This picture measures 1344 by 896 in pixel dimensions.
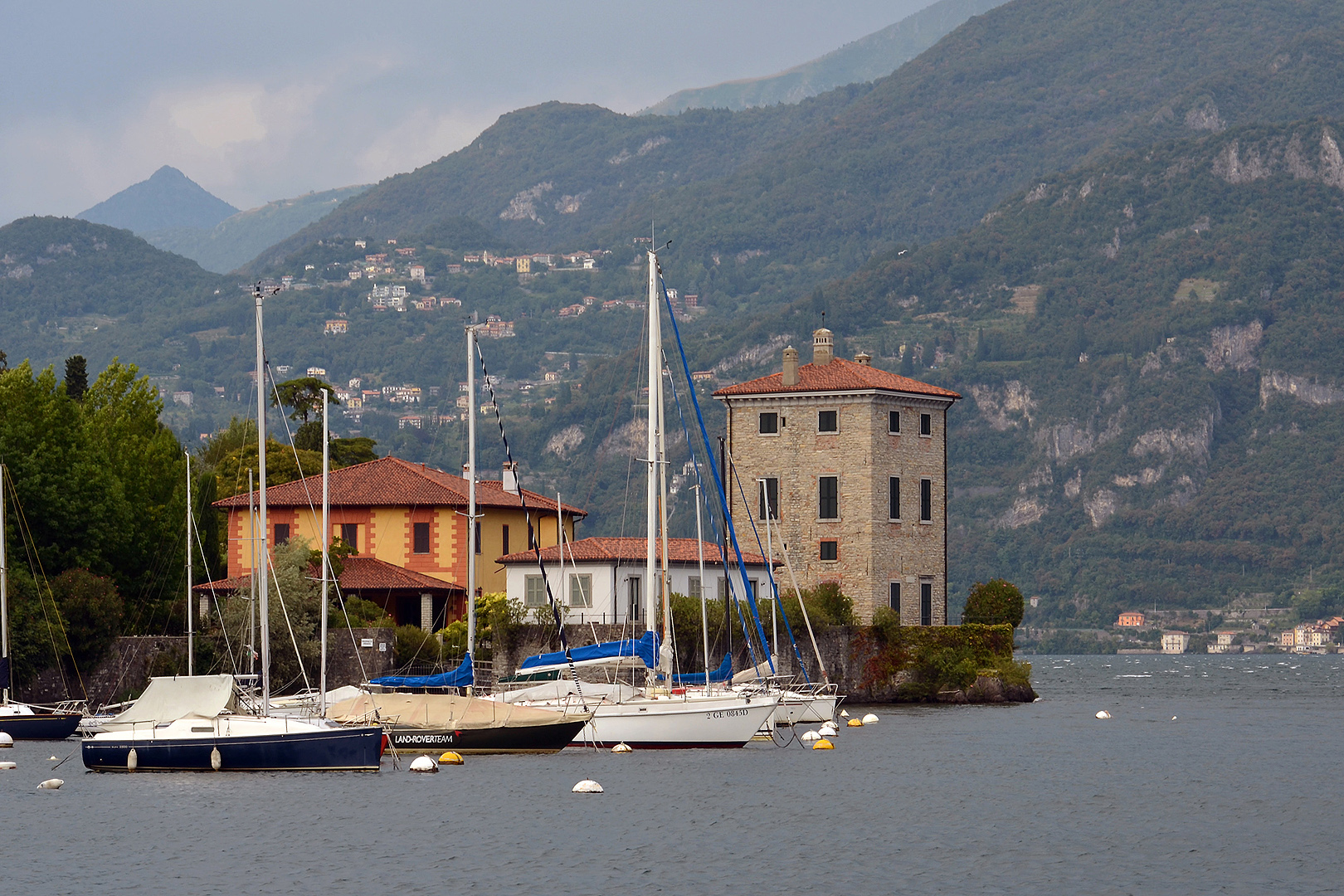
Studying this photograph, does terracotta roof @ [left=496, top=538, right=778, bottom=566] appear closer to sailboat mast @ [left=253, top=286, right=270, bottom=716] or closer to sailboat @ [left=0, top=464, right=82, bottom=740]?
sailboat @ [left=0, top=464, right=82, bottom=740]

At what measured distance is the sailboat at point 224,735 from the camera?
1880 inches

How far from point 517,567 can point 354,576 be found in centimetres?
682

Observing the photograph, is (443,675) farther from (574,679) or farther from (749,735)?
(749,735)

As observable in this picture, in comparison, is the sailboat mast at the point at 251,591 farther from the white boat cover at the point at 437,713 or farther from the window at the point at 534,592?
the window at the point at 534,592

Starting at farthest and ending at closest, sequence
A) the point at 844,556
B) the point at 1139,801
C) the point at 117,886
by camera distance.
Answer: the point at 844,556 → the point at 1139,801 → the point at 117,886

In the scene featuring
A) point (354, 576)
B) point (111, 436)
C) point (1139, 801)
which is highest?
point (111, 436)

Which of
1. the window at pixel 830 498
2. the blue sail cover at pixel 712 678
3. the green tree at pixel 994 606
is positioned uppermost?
the window at pixel 830 498

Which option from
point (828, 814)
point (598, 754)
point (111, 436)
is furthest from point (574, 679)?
point (111, 436)

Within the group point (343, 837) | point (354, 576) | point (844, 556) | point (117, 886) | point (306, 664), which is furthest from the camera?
point (844, 556)

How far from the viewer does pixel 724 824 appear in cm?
4231

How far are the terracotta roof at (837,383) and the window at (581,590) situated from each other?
1229cm

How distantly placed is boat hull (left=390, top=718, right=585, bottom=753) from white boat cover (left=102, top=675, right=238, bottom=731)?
7068 mm

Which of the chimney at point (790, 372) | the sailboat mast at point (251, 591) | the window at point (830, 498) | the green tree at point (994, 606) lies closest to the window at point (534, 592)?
the sailboat mast at point (251, 591)

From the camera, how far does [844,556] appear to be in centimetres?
8462
